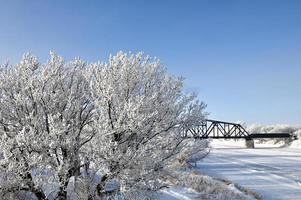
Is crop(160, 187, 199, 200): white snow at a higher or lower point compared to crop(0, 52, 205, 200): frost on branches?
lower

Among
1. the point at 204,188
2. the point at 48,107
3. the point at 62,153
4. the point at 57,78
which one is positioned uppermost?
the point at 57,78

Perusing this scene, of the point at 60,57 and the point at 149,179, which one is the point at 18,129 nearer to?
the point at 60,57

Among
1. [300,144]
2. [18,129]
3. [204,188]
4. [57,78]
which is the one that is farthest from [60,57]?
[300,144]

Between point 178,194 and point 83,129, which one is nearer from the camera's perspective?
point 83,129

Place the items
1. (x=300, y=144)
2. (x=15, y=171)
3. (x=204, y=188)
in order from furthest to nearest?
(x=300, y=144) < (x=204, y=188) < (x=15, y=171)

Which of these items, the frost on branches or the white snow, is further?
the white snow

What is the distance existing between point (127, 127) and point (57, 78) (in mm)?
2593

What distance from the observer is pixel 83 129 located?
11.7 meters

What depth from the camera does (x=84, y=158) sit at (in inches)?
422

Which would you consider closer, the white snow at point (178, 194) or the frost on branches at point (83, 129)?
the frost on branches at point (83, 129)

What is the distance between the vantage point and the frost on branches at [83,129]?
397 inches

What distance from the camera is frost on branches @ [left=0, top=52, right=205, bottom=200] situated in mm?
10073

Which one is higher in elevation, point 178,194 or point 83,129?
point 83,129

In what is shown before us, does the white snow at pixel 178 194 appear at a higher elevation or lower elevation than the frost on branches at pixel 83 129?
lower
